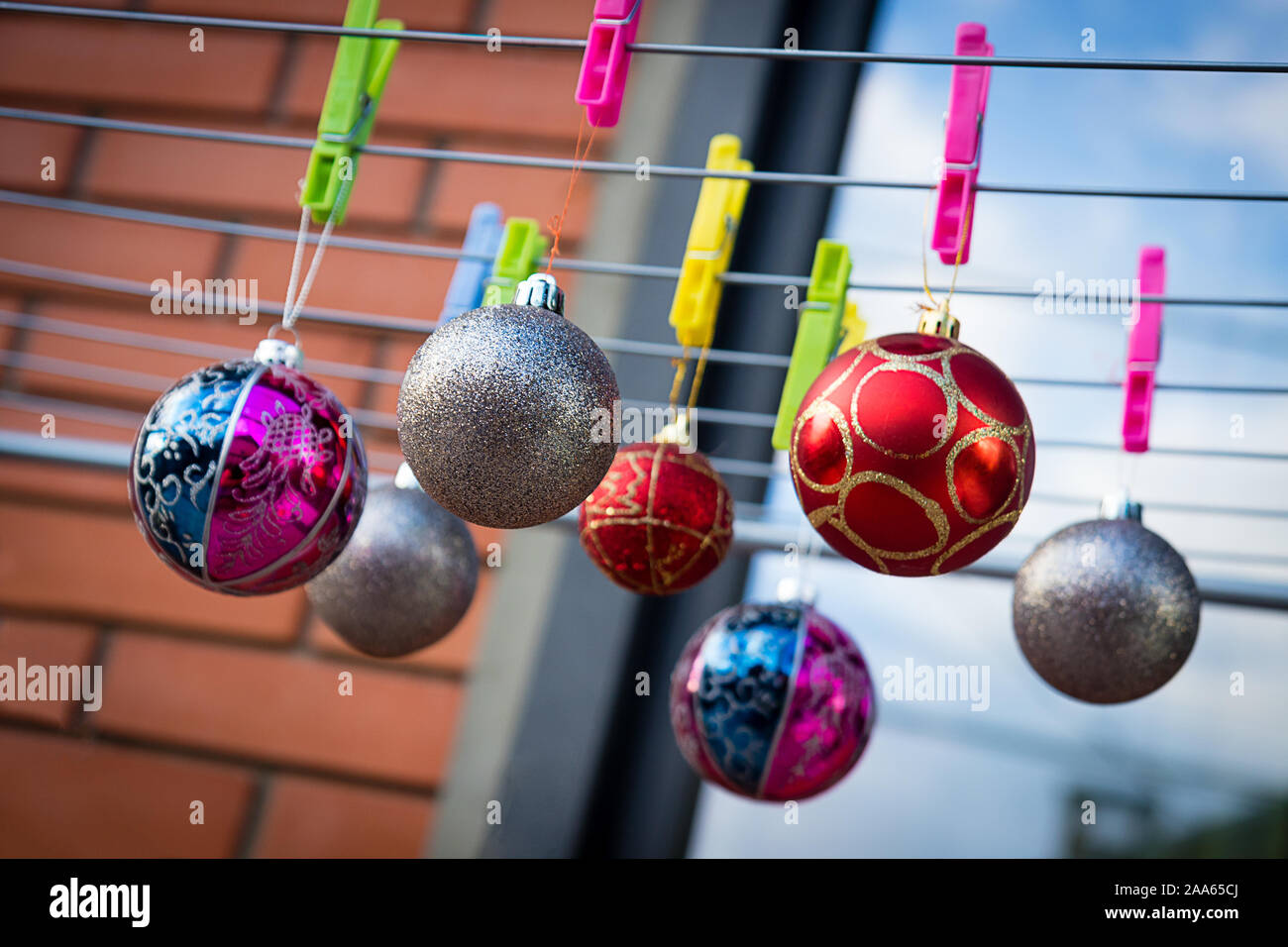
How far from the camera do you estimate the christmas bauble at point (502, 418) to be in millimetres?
560

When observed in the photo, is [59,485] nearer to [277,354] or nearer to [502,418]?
[277,354]

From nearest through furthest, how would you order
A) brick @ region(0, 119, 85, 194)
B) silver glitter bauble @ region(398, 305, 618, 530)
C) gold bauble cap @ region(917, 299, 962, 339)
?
1. silver glitter bauble @ region(398, 305, 618, 530)
2. gold bauble cap @ region(917, 299, 962, 339)
3. brick @ region(0, 119, 85, 194)

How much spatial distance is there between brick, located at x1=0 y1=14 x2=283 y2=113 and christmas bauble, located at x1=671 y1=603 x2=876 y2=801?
1.43 meters

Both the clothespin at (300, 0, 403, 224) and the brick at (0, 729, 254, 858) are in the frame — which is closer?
the clothespin at (300, 0, 403, 224)

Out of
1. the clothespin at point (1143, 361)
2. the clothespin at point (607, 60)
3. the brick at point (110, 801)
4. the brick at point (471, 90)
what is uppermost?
the brick at point (471, 90)

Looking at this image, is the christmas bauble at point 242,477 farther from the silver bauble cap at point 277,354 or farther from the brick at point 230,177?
the brick at point 230,177

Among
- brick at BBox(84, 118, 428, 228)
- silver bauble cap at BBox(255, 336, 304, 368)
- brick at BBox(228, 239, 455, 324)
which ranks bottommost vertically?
silver bauble cap at BBox(255, 336, 304, 368)

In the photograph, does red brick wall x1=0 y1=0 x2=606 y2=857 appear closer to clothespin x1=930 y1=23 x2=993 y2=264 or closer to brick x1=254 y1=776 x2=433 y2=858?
brick x1=254 y1=776 x2=433 y2=858

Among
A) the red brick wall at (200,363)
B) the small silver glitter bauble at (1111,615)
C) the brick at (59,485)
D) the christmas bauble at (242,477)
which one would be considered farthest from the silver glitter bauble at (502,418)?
the brick at (59,485)

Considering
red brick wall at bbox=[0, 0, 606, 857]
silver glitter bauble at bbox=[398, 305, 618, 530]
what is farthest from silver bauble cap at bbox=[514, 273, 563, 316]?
red brick wall at bbox=[0, 0, 606, 857]

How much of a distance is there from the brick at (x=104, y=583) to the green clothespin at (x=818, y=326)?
1052 millimetres

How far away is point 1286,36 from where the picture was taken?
155cm

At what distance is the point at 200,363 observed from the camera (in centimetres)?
171

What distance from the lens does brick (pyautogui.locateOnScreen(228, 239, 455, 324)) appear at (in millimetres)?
1692
